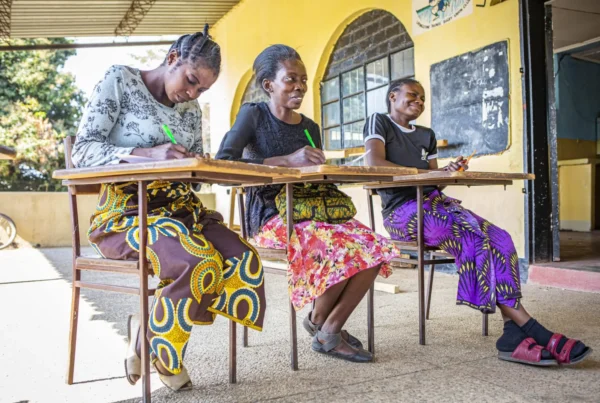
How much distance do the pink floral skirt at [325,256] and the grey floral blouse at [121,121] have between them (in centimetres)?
60

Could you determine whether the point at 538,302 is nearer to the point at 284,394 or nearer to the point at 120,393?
the point at 284,394

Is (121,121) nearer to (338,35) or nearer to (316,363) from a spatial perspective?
(316,363)

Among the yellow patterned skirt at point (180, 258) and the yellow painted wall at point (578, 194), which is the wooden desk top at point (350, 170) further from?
the yellow painted wall at point (578, 194)

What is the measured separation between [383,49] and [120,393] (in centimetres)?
477

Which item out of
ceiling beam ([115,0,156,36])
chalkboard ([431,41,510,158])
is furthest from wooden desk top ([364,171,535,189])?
ceiling beam ([115,0,156,36])

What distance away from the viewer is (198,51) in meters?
1.94

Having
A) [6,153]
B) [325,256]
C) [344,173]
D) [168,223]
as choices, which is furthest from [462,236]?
[6,153]

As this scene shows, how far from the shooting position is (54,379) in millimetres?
2092

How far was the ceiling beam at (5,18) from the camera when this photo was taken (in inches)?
335

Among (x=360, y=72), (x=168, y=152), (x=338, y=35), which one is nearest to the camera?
(x=168, y=152)

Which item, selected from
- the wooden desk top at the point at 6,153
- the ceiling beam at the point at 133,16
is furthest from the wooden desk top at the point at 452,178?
the ceiling beam at the point at 133,16

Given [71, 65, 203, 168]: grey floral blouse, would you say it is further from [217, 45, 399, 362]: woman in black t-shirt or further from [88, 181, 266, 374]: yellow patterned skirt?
[217, 45, 399, 362]: woman in black t-shirt

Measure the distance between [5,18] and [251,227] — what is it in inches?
335

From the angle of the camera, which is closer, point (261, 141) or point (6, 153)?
point (261, 141)
